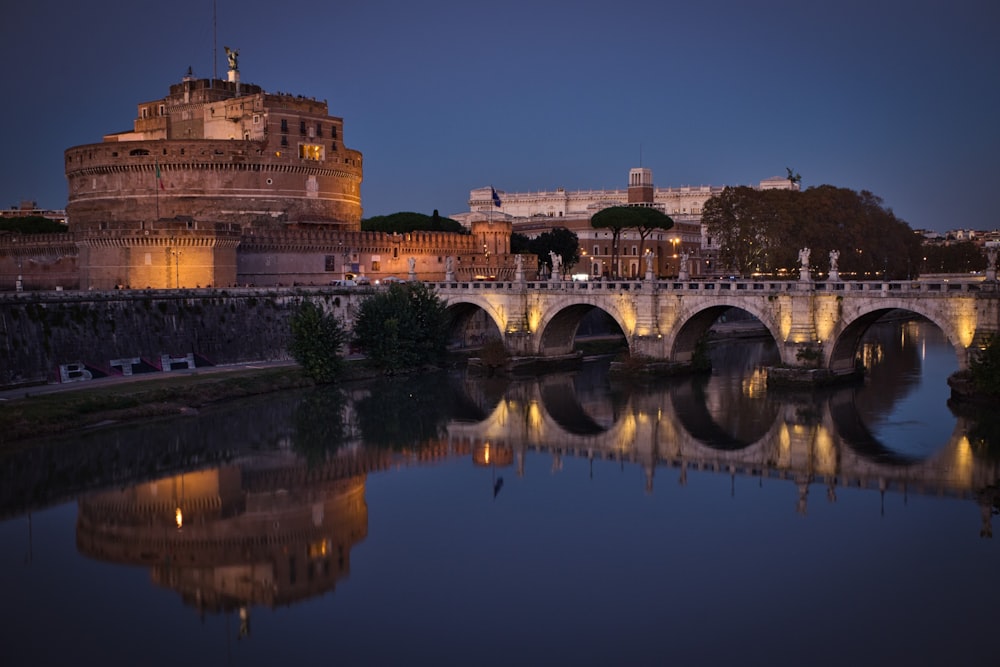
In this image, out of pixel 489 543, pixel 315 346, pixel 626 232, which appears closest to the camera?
pixel 489 543

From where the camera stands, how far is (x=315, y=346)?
43000mm

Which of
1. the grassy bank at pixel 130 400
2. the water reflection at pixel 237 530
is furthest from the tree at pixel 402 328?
the water reflection at pixel 237 530

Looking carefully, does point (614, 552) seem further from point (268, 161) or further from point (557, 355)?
point (268, 161)

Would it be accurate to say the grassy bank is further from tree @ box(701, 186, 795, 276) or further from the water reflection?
tree @ box(701, 186, 795, 276)

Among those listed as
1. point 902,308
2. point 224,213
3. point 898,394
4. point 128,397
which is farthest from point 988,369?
point 224,213

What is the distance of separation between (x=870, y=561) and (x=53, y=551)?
1716cm

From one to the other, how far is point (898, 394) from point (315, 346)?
22.6m

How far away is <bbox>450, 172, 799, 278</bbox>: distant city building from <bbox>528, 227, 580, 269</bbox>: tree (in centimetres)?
257

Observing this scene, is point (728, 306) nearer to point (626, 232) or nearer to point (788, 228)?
point (788, 228)

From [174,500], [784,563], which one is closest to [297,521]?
[174,500]

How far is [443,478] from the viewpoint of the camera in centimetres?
2969

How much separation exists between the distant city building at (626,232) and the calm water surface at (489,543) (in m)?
42.0

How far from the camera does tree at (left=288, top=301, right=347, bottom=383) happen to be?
42844mm

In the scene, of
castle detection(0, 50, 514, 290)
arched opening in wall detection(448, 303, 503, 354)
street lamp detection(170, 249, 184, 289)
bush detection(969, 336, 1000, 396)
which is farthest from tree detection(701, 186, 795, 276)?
street lamp detection(170, 249, 184, 289)
